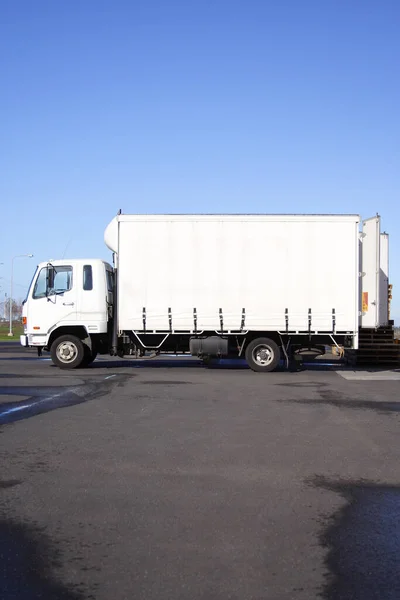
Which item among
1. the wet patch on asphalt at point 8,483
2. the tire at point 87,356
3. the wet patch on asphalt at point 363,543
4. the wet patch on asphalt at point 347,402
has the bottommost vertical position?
the wet patch on asphalt at point 363,543

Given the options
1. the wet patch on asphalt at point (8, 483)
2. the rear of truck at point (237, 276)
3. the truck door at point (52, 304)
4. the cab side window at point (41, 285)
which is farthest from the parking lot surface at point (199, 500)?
the cab side window at point (41, 285)

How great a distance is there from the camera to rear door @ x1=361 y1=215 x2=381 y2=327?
18.1 meters

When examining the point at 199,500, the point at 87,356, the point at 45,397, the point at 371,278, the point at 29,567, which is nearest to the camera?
the point at 29,567

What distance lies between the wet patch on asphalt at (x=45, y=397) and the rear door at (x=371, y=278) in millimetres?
6840

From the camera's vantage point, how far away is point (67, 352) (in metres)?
18.7

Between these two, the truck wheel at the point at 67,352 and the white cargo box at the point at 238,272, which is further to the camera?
the truck wheel at the point at 67,352

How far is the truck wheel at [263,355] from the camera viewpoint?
59.9 feet

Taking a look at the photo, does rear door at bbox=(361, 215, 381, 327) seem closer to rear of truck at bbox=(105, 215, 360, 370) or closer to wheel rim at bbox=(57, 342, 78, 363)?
rear of truck at bbox=(105, 215, 360, 370)

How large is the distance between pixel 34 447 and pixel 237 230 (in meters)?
11.2

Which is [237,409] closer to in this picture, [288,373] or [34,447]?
[34,447]

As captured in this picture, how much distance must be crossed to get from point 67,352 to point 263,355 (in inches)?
210

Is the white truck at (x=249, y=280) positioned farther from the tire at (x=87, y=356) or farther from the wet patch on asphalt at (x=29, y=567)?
the wet patch on asphalt at (x=29, y=567)

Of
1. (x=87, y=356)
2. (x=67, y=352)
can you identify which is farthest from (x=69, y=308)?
(x=87, y=356)

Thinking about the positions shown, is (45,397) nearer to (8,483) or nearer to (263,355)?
(8,483)
